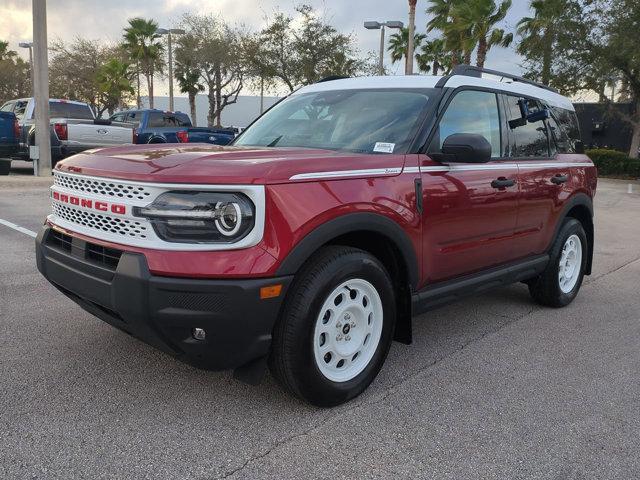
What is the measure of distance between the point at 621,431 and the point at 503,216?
161 cm

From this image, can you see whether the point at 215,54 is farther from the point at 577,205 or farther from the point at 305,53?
the point at 577,205

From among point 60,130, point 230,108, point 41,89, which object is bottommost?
point 60,130

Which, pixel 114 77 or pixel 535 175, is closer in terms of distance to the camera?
pixel 535 175

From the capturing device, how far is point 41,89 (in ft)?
42.2

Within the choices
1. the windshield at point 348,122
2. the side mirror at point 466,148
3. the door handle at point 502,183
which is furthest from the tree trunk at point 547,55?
the side mirror at point 466,148

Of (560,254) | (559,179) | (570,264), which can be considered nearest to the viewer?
(559,179)

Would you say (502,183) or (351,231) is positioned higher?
(502,183)

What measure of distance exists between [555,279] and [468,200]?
1.82 m

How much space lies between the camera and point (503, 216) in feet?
13.4

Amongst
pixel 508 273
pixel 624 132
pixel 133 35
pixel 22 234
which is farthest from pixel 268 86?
pixel 508 273

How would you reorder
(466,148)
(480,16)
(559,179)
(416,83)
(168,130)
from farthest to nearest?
(480,16), (168,130), (559,179), (416,83), (466,148)

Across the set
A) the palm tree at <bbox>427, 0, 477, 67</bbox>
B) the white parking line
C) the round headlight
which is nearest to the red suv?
the round headlight

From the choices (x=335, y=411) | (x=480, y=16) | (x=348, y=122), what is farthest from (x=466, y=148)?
(x=480, y=16)

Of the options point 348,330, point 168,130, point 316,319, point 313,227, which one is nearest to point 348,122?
point 313,227
